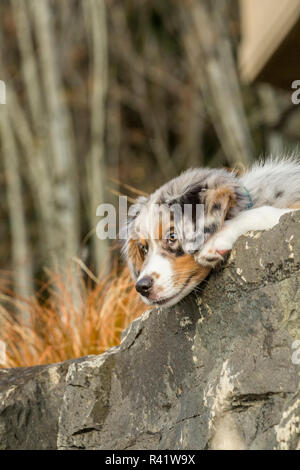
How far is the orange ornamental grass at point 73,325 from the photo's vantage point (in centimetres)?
421

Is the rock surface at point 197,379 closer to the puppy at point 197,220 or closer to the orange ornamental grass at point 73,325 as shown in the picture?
the puppy at point 197,220

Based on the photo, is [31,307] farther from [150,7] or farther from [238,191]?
[150,7]

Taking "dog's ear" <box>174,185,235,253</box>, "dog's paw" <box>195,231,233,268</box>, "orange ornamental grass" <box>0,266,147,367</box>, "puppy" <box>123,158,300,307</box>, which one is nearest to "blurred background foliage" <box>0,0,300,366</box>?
"orange ornamental grass" <box>0,266,147,367</box>

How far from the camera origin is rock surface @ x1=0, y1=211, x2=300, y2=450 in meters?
2.45

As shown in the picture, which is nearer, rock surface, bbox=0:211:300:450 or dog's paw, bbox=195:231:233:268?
rock surface, bbox=0:211:300:450

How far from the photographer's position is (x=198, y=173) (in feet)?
10.7

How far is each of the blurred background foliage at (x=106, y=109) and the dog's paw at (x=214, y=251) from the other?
5412 mm

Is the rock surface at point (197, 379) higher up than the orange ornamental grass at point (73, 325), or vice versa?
the orange ornamental grass at point (73, 325)

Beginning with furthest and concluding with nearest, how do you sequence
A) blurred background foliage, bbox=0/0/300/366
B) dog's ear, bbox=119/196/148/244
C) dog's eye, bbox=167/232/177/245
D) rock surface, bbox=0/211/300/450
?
blurred background foliage, bbox=0/0/300/366
dog's ear, bbox=119/196/148/244
dog's eye, bbox=167/232/177/245
rock surface, bbox=0/211/300/450

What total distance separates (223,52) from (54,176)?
130 inches

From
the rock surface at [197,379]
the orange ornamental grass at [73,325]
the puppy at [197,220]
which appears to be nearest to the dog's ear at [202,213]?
the puppy at [197,220]

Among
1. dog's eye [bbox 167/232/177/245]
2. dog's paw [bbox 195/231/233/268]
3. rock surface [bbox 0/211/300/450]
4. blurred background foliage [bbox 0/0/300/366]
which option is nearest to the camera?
rock surface [bbox 0/211/300/450]

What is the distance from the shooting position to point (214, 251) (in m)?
2.84

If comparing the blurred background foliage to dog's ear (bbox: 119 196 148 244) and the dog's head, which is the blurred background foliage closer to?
dog's ear (bbox: 119 196 148 244)
